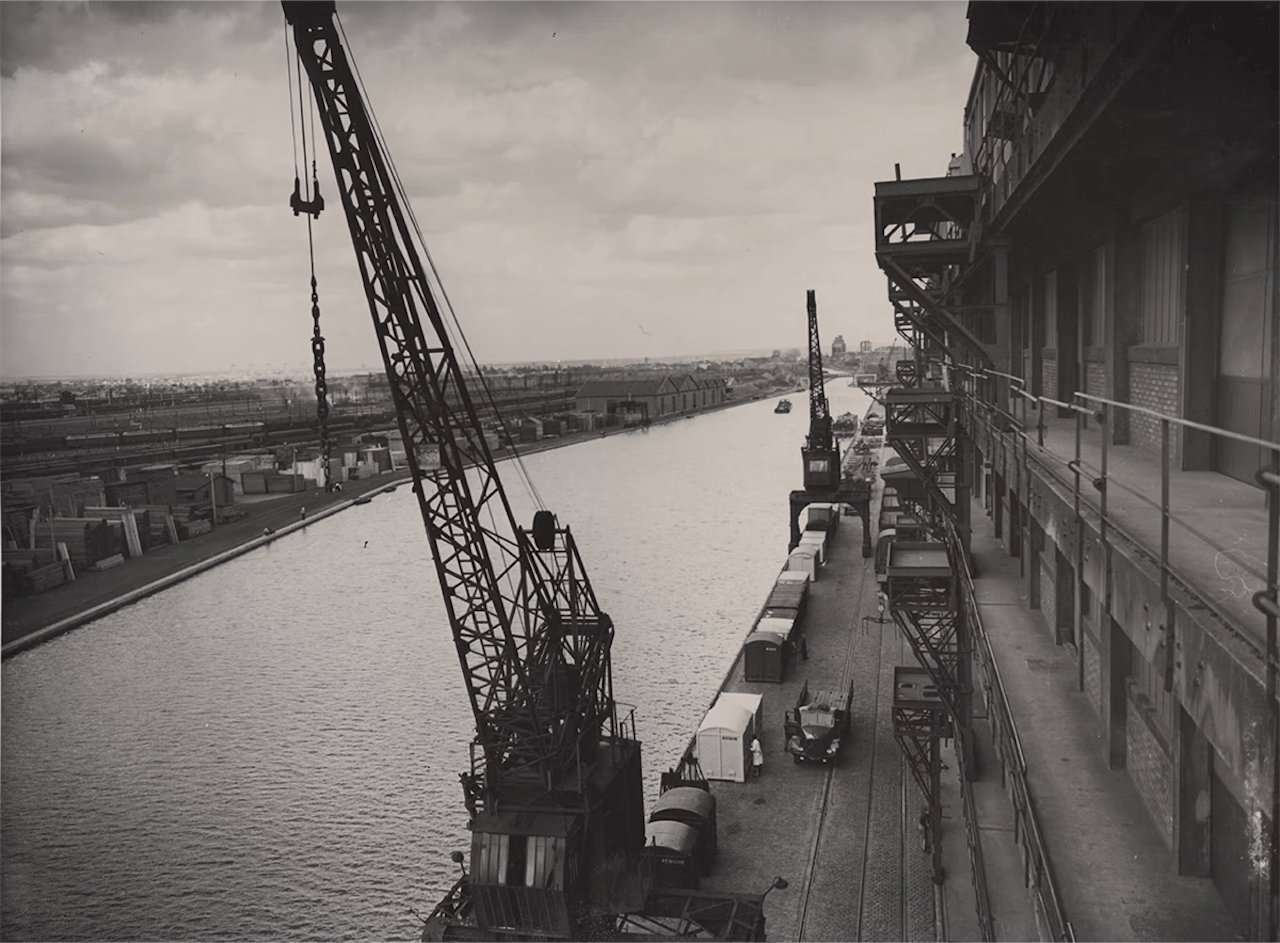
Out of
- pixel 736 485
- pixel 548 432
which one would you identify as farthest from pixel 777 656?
pixel 548 432

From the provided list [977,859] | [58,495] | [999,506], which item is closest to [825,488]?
[999,506]

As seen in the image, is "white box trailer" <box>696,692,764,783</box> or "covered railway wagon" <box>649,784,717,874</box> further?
"white box trailer" <box>696,692,764,783</box>

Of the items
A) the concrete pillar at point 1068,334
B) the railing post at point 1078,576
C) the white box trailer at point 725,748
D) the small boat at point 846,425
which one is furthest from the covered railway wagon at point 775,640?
the small boat at point 846,425

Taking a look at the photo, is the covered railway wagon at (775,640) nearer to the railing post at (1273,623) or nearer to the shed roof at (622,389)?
the railing post at (1273,623)

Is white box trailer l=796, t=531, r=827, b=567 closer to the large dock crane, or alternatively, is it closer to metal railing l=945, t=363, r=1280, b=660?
the large dock crane

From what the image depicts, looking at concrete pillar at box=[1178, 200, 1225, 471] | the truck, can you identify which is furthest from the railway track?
concrete pillar at box=[1178, 200, 1225, 471]
